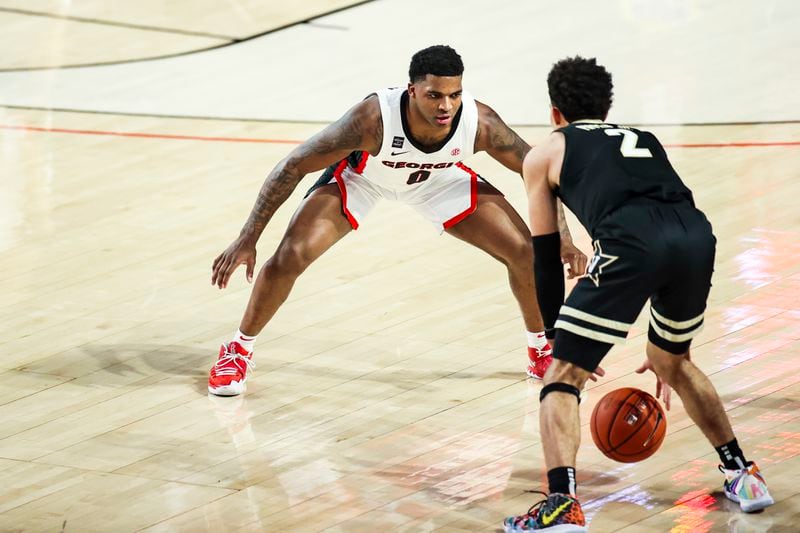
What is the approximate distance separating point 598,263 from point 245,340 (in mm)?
2412

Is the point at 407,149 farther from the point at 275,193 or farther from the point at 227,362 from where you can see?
the point at 227,362

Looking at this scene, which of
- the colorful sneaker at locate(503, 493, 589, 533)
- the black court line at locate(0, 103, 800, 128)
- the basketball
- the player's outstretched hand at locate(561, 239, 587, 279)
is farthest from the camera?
the black court line at locate(0, 103, 800, 128)

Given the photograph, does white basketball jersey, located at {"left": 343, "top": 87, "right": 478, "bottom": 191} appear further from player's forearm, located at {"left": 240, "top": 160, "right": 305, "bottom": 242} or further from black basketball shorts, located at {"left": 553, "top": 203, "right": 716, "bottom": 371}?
black basketball shorts, located at {"left": 553, "top": 203, "right": 716, "bottom": 371}

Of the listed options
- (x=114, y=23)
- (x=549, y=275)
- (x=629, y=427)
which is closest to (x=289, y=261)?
(x=549, y=275)

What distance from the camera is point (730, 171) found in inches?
378

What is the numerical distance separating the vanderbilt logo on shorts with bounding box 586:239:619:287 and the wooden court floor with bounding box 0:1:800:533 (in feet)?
2.93

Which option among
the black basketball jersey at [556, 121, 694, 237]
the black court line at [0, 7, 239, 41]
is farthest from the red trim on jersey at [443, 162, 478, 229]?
the black court line at [0, 7, 239, 41]

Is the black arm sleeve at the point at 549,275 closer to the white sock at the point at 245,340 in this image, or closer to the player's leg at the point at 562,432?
the player's leg at the point at 562,432

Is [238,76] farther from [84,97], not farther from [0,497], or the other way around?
[0,497]

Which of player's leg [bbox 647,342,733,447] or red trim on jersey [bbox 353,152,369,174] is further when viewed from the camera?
red trim on jersey [bbox 353,152,369,174]

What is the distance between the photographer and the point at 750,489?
Result: 4.96 metres

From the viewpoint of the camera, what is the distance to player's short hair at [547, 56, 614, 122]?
500 centimetres

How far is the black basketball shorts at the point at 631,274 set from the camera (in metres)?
4.76

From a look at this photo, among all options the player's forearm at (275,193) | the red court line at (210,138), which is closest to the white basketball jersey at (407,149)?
the player's forearm at (275,193)
